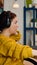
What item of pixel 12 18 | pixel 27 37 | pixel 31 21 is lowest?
pixel 27 37

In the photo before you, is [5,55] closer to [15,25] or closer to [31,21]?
[15,25]

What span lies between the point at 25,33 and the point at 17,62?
11.5 feet

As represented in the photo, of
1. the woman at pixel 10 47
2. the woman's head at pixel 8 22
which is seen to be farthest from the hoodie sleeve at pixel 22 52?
the woman's head at pixel 8 22

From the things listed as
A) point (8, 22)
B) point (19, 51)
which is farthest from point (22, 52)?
point (8, 22)

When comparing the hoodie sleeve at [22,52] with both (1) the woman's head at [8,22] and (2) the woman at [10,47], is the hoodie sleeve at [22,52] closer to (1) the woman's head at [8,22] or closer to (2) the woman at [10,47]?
(2) the woman at [10,47]

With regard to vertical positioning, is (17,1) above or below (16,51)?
above

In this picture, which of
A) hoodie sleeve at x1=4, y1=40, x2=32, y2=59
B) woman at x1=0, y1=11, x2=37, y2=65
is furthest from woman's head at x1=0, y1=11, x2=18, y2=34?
hoodie sleeve at x1=4, y1=40, x2=32, y2=59

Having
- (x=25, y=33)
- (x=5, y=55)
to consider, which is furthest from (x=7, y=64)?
(x=25, y=33)

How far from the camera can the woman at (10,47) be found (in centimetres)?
127

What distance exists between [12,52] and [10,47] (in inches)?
1.5

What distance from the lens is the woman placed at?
4.15ft

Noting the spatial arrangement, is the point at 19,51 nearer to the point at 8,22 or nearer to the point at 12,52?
the point at 12,52

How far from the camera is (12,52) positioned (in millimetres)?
1289

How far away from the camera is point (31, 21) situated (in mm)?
4910
